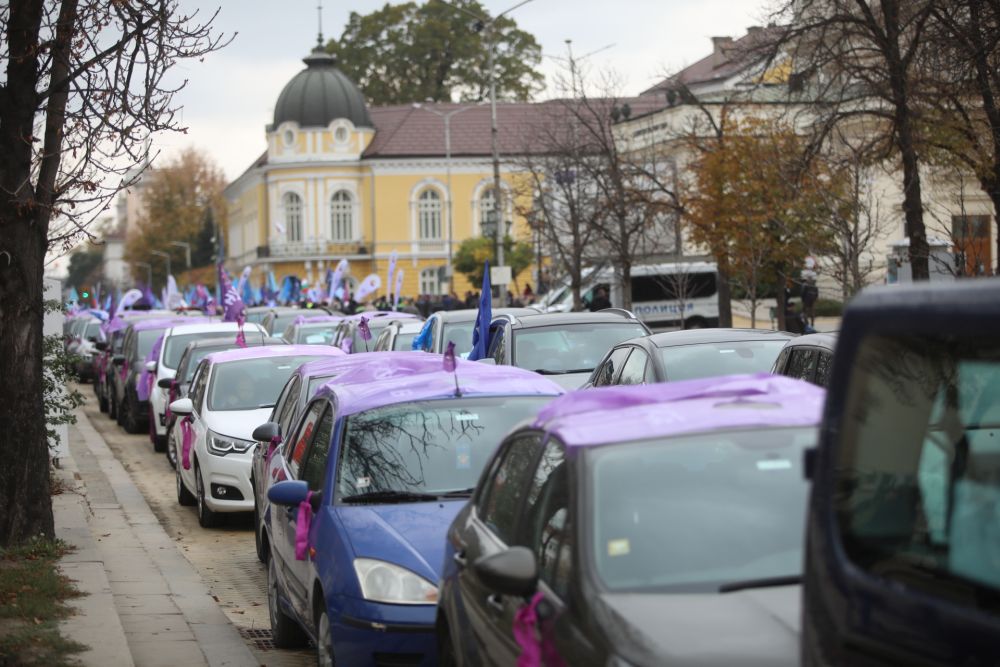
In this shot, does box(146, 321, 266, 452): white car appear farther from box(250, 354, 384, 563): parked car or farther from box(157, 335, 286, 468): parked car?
box(250, 354, 384, 563): parked car

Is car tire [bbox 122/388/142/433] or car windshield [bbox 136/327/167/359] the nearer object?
car tire [bbox 122/388/142/433]

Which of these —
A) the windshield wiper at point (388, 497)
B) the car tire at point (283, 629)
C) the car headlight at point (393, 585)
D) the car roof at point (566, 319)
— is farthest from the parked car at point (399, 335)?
the car headlight at point (393, 585)

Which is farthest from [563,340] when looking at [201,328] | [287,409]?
[201,328]

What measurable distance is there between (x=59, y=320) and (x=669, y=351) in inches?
327

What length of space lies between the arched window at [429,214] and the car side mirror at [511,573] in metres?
89.4

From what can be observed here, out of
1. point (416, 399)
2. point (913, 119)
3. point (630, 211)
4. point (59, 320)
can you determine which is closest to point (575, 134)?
point (630, 211)

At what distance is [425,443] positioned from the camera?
8.20m

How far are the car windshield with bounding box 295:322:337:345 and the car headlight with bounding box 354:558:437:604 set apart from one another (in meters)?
19.6

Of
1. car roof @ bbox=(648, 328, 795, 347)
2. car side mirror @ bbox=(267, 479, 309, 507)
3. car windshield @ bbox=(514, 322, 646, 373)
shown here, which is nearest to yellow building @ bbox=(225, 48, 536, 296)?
car windshield @ bbox=(514, 322, 646, 373)

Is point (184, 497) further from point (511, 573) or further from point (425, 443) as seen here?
point (511, 573)

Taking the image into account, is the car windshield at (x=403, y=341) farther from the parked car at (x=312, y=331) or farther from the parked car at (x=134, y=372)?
the parked car at (x=134, y=372)

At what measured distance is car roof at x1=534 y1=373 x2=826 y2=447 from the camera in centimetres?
527

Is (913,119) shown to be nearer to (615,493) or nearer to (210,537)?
(210,537)

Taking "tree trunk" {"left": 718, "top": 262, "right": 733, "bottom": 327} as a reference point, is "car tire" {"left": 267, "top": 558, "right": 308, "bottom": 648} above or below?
below
